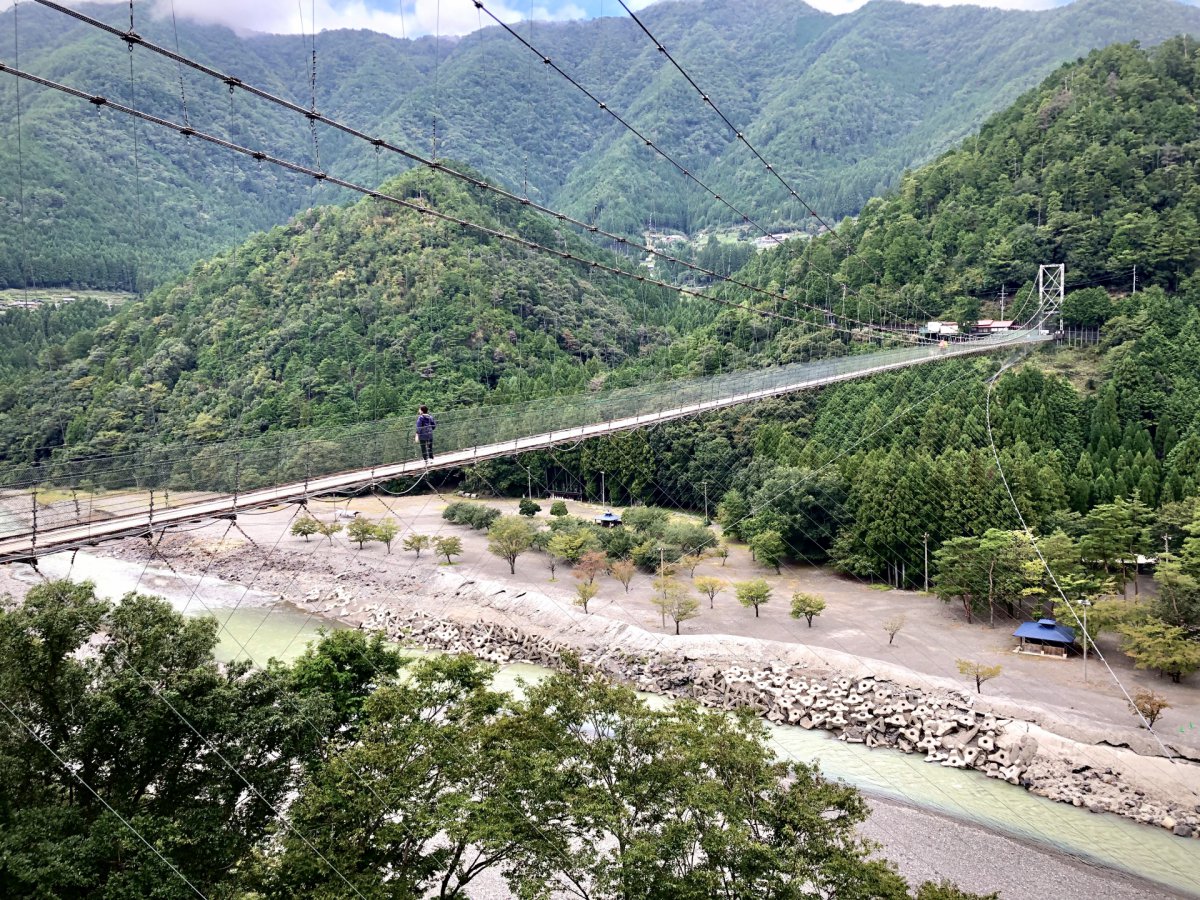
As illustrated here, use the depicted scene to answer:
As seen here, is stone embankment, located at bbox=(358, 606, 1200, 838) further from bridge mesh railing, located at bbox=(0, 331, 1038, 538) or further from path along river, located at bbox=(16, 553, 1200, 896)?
bridge mesh railing, located at bbox=(0, 331, 1038, 538)

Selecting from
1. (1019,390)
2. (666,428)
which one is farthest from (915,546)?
(666,428)

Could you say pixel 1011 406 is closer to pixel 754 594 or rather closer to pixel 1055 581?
pixel 1055 581

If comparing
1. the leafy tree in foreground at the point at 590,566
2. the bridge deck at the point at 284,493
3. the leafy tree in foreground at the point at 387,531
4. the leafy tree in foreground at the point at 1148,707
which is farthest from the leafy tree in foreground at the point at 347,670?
the leafy tree in foreground at the point at 387,531

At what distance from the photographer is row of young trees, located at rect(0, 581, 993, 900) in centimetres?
648

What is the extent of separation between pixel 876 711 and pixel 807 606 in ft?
13.8

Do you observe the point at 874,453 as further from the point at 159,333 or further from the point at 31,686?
the point at 159,333

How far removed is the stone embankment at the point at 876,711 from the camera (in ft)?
38.9

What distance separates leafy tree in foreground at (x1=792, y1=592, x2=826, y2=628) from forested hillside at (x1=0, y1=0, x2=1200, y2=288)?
3600 cm

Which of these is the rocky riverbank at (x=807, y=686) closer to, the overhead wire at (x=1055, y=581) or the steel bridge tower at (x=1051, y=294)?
the overhead wire at (x=1055, y=581)

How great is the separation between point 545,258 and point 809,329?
20.6 m

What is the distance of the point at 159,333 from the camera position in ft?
128

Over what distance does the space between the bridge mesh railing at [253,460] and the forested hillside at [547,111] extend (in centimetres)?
3695

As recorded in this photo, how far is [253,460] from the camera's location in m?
7.96

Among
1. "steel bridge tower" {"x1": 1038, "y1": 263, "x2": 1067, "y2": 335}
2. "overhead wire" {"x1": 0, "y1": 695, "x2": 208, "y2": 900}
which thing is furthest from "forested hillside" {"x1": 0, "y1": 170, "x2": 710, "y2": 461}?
"overhead wire" {"x1": 0, "y1": 695, "x2": 208, "y2": 900}
